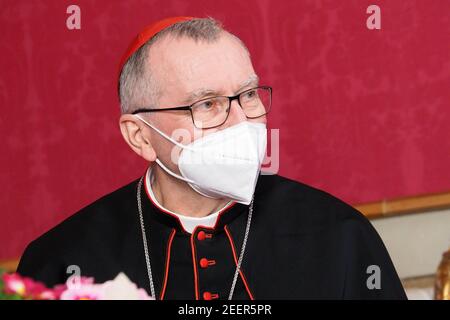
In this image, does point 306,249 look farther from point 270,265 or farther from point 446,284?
point 446,284

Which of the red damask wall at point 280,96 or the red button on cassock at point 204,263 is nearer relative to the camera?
the red button on cassock at point 204,263

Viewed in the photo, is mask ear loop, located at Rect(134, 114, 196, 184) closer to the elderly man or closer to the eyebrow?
the elderly man

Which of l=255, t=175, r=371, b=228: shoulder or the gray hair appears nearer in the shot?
the gray hair

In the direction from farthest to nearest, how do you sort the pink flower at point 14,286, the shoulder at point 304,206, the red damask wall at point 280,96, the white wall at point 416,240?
the white wall at point 416,240 < the red damask wall at point 280,96 < the shoulder at point 304,206 < the pink flower at point 14,286

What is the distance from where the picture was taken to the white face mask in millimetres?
2684

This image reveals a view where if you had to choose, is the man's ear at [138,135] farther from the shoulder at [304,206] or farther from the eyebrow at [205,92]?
the shoulder at [304,206]

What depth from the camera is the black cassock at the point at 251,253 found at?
2783 mm

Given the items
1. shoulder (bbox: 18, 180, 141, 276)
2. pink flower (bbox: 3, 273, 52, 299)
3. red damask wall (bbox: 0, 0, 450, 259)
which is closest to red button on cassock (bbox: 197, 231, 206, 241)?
shoulder (bbox: 18, 180, 141, 276)

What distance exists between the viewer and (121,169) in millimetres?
4094

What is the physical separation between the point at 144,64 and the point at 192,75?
0.20 m

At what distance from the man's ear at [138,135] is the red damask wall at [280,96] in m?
1.18

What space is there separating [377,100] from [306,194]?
4.55 feet

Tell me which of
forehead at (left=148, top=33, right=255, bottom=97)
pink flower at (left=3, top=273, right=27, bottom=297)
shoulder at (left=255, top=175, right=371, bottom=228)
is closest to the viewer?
pink flower at (left=3, top=273, right=27, bottom=297)

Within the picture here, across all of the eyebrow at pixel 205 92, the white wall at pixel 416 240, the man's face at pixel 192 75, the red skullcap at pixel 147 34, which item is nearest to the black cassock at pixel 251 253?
the man's face at pixel 192 75
